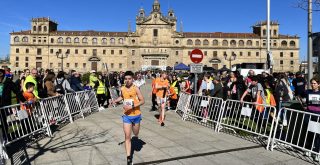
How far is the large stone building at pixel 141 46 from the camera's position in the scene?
8475cm

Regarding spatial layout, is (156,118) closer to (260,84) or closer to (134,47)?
(260,84)

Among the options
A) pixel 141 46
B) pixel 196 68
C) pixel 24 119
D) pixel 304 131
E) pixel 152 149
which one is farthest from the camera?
pixel 141 46

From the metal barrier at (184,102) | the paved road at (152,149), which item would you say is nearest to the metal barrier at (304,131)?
the paved road at (152,149)

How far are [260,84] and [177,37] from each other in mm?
78277

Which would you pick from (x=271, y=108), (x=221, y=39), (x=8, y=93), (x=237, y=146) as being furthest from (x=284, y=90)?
(x=221, y=39)

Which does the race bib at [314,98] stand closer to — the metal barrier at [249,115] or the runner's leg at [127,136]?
the metal barrier at [249,115]

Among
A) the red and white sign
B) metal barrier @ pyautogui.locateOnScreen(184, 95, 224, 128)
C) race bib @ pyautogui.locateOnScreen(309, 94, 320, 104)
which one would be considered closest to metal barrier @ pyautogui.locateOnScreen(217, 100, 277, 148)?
metal barrier @ pyautogui.locateOnScreen(184, 95, 224, 128)

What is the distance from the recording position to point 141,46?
84.6 metres

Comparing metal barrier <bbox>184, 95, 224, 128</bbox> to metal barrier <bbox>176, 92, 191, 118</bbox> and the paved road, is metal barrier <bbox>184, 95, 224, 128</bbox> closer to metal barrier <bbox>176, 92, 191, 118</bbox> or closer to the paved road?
metal barrier <bbox>176, 92, 191, 118</bbox>

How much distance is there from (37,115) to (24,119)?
0.81 metres

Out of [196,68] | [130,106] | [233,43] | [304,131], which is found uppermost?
[233,43]

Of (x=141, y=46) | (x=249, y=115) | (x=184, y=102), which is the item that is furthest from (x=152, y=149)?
(x=141, y=46)

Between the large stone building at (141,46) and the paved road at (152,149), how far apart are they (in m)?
73.4

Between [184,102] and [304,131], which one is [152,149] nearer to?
[304,131]
